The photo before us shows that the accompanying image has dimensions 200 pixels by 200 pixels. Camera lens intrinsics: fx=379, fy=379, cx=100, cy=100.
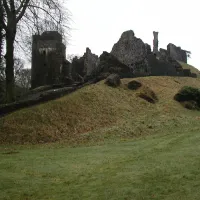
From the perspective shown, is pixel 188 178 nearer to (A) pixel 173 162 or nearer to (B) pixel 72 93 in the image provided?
(A) pixel 173 162

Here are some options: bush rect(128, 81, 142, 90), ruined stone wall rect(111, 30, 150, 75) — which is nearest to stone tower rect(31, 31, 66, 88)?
ruined stone wall rect(111, 30, 150, 75)

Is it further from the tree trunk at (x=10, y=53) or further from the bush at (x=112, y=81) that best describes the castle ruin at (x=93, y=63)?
the tree trunk at (x=10, y=53)

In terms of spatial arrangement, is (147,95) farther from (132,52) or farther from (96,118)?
(132,52)

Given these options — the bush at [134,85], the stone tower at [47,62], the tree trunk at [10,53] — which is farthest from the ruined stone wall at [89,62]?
the tree trunk at [10,53]

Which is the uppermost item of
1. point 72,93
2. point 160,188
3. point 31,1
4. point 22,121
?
point 31,1

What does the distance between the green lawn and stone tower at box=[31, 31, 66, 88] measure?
1738 centimetres

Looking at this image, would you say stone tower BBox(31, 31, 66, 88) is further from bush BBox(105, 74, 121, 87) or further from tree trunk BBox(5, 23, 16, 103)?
tree trunk BBox(5, 23, 16, 103)

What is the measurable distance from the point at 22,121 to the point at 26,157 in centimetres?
492

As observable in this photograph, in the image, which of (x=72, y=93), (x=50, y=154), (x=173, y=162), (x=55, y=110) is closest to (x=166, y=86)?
(x=72, y=93)

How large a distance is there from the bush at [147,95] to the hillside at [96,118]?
0.42 meters

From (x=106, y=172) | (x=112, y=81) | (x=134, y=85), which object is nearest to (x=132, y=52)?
(x=134, y=85)

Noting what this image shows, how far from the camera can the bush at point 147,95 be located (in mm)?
24156

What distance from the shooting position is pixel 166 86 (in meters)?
29.0

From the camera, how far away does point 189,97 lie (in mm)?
25234
